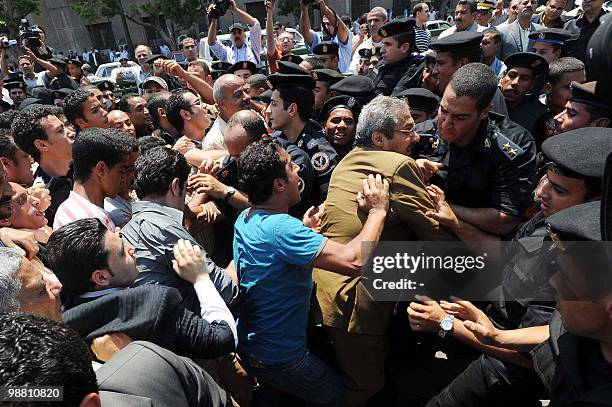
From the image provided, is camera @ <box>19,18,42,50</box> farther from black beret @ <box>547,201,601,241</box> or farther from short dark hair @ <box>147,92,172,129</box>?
black beret @ <box>547,201,601,241</box>

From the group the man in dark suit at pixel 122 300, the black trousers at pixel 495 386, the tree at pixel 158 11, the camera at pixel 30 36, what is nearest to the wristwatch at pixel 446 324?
the black trousers at pixel 495 386

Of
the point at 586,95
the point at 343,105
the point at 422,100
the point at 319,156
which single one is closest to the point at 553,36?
the point at 422,100

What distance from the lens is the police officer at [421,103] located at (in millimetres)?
3268

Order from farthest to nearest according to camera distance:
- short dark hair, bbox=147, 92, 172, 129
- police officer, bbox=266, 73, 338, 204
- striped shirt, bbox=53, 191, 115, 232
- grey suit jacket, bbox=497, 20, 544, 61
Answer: grey suit jacket, bbox=497, 20, 544, 61 < short dark hair, bbox=147, 92, 172, 129 < police officer, bbox=266, 73, 338, 204 < striped shirt, bbox=53, 191, 115, 232

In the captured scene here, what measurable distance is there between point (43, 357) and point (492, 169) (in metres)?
2.20

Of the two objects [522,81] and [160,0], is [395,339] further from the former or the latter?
[160,0]

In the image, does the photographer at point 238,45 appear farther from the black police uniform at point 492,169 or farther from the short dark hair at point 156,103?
the black police uniform at point 492,169

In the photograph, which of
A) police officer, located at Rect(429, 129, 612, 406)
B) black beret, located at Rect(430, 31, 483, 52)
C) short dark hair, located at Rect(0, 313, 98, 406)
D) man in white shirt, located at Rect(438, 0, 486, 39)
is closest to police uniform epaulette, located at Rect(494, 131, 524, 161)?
police officer, located at Rect(429, 129, 612, 406)

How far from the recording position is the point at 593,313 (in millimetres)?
1311

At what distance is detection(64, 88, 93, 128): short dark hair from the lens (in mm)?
3879

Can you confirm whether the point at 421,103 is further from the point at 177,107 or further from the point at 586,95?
the point at 177,107

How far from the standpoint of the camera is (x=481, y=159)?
2.38 m

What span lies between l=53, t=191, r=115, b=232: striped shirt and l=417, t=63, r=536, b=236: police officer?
73.4 inches

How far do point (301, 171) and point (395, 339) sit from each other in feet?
4.35
